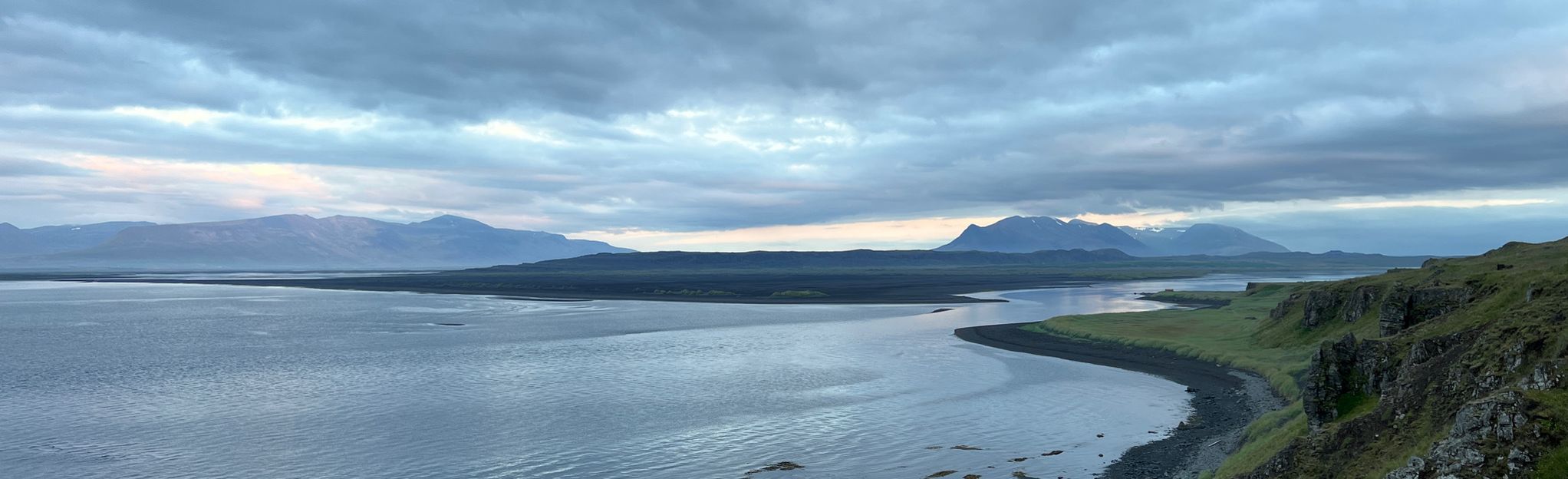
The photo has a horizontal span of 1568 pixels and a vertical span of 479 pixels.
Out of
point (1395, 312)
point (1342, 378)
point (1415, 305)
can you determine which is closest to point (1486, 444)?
point (1342, 378)

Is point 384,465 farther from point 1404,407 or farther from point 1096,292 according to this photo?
point 1096,292

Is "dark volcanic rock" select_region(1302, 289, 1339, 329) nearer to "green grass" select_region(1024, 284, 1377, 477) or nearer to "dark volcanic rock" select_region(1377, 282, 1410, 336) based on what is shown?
"green grass" select_region(1024, 284, 1377, 477)

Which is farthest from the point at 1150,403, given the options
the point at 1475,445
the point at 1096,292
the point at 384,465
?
the point at 1096,292

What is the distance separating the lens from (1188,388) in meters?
56.7

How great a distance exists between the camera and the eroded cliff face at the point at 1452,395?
18320 mm

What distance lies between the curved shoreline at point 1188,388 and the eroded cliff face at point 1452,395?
7953mm

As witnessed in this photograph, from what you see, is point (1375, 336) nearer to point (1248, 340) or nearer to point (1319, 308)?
point (1319, 308)

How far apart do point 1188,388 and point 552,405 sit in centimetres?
3955

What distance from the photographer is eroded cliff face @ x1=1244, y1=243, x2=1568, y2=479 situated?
18.3 meters

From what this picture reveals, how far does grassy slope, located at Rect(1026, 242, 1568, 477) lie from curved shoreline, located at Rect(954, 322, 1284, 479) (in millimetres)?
1425

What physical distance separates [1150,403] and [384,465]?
40.6 metres

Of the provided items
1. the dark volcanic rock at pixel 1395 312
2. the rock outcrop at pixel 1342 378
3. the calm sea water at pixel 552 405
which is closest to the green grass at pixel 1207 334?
the calm sea water at pixel 552 405

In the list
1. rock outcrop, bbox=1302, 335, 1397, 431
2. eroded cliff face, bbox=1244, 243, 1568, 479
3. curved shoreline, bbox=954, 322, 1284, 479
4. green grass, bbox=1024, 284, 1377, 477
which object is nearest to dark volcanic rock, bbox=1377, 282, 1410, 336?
eroded cliff face, bbox=1244, 243, 1568, 479

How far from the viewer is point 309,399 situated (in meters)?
53.6
